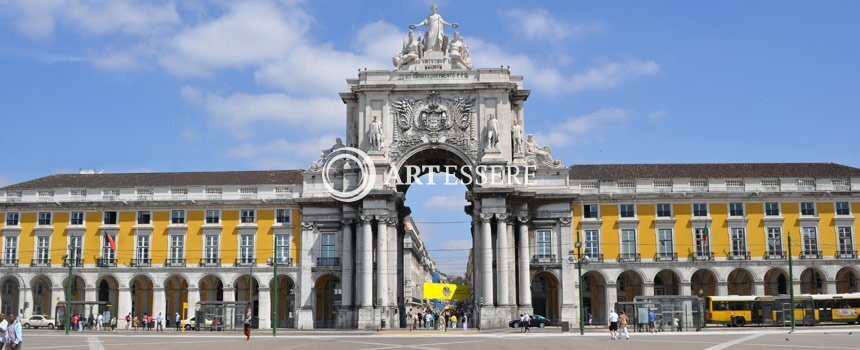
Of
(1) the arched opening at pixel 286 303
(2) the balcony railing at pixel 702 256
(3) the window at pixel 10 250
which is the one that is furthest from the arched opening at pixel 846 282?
(3) the window at pixel 10 250

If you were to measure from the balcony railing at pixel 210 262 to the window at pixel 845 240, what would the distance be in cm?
4985

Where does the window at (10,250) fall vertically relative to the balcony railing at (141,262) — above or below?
above

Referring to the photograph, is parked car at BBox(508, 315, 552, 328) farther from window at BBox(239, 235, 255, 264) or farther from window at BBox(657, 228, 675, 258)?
window at BBox(239, 235, 255, 264)

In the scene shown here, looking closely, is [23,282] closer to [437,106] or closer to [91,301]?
[91,301]

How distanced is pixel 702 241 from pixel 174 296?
4394 cm

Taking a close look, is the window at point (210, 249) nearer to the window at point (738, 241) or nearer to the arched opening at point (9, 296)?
the arched opening at point (9, 296)

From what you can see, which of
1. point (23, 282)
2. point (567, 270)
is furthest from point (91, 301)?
point (567, 270)

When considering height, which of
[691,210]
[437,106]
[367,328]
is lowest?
[367,328]

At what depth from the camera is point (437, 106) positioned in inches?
3073

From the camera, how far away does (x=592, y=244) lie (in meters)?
78.2

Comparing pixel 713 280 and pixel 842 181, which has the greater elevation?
pixel 842 181

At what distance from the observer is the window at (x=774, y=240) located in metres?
77.2

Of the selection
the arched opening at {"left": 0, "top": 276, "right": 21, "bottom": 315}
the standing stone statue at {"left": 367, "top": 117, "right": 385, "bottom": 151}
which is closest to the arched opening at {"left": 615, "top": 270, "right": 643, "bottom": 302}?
the standing stone statue at {"left": 367, "top": 117, "right": 385, "bottom": 151}

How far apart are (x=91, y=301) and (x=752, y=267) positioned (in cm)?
5271
